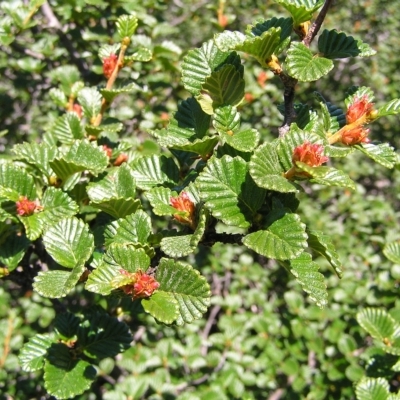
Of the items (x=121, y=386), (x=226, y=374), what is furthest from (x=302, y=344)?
(x=121, y=386)

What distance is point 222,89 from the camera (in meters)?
0.90

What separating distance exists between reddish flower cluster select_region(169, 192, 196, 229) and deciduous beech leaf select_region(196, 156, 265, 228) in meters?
0.07

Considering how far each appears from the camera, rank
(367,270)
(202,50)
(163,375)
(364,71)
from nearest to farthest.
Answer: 1. (202,50)
2. (163,375)
3. (367,270)
4. (364,71)

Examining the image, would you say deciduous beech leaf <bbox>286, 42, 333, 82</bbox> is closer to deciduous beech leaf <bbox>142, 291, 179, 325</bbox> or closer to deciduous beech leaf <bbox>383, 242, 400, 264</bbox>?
deciduous beech leaf <bbox>142, 291, 179, 325</bbox>

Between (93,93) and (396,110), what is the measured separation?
807mm

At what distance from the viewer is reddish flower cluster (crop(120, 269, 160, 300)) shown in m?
0.80

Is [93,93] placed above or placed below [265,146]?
below

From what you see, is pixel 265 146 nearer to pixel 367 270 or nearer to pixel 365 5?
pixel 367 270

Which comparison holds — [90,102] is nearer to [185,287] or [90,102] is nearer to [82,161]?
[82,161]

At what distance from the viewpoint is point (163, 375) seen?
1784 millimetres

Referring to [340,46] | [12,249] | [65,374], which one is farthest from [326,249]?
[12,249]

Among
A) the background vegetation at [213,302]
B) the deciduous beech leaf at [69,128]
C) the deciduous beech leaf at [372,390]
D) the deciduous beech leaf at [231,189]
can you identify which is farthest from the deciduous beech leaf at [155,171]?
the deciduous beech leaf at [372,390]

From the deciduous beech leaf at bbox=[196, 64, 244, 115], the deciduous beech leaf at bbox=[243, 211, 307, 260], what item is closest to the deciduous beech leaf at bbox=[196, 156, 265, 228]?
the deciduous beech leaf at bbox=[243, 211, 307, 260]

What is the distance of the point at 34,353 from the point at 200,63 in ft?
2.42
